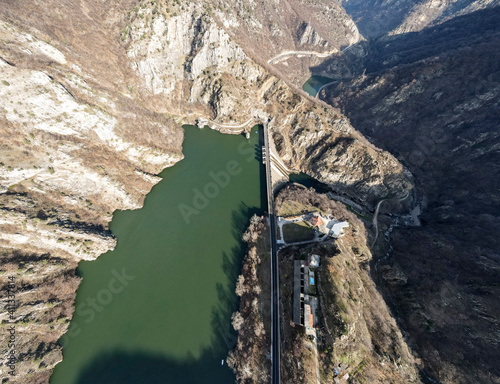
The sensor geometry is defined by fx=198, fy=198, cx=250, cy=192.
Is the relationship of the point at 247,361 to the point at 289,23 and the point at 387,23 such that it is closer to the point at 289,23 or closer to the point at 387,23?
Answer: the point at 289,23

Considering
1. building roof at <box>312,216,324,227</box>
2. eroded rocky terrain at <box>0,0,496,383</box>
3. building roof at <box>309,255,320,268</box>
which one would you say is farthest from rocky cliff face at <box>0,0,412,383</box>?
building roof at <box>309,255,320,268</box>

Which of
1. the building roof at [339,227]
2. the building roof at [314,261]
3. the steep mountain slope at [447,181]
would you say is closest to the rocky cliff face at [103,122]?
the steep mountain slope at [447,181]

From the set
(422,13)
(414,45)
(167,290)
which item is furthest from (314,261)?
(422,13)

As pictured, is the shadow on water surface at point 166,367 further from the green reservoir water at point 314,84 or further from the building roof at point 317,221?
the green reservoir water at point 314,84

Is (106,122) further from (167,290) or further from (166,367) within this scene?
(166,367)

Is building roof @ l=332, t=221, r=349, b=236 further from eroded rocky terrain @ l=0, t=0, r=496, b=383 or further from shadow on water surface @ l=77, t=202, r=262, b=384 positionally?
shadow on water surface @ l=77, t=202, r=262, b=384
